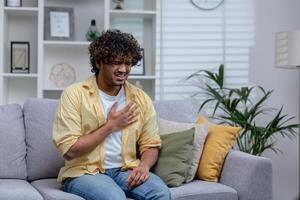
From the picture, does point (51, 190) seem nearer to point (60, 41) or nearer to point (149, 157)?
point (149, 157)

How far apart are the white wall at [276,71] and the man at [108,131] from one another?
1.67 metres

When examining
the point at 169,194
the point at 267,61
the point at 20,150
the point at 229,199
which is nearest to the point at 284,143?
the point at 267,61

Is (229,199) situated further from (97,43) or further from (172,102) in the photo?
(97,43)

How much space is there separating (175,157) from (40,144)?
714 millimetres

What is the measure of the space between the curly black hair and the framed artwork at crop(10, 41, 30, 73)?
1258mm

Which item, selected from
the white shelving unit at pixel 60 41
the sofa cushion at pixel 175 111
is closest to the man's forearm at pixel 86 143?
the sofa cushion at pixel 175 111

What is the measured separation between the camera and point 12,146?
2.55 metres

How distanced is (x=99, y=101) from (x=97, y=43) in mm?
269

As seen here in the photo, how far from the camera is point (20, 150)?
2.56 metres

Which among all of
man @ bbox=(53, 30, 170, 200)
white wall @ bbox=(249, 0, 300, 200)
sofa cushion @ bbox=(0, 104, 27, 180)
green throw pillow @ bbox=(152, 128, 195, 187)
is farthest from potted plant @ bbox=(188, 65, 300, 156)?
sofa cushion @ bbox=(0, 104, 27, 180)

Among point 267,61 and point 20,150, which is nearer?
point 20,150

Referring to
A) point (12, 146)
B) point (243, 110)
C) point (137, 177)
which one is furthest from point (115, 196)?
point (243, 110)

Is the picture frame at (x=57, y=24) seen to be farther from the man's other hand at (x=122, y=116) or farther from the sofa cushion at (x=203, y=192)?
the sofa cushion at (x=203, y=192)

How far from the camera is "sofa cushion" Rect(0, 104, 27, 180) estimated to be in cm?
252
